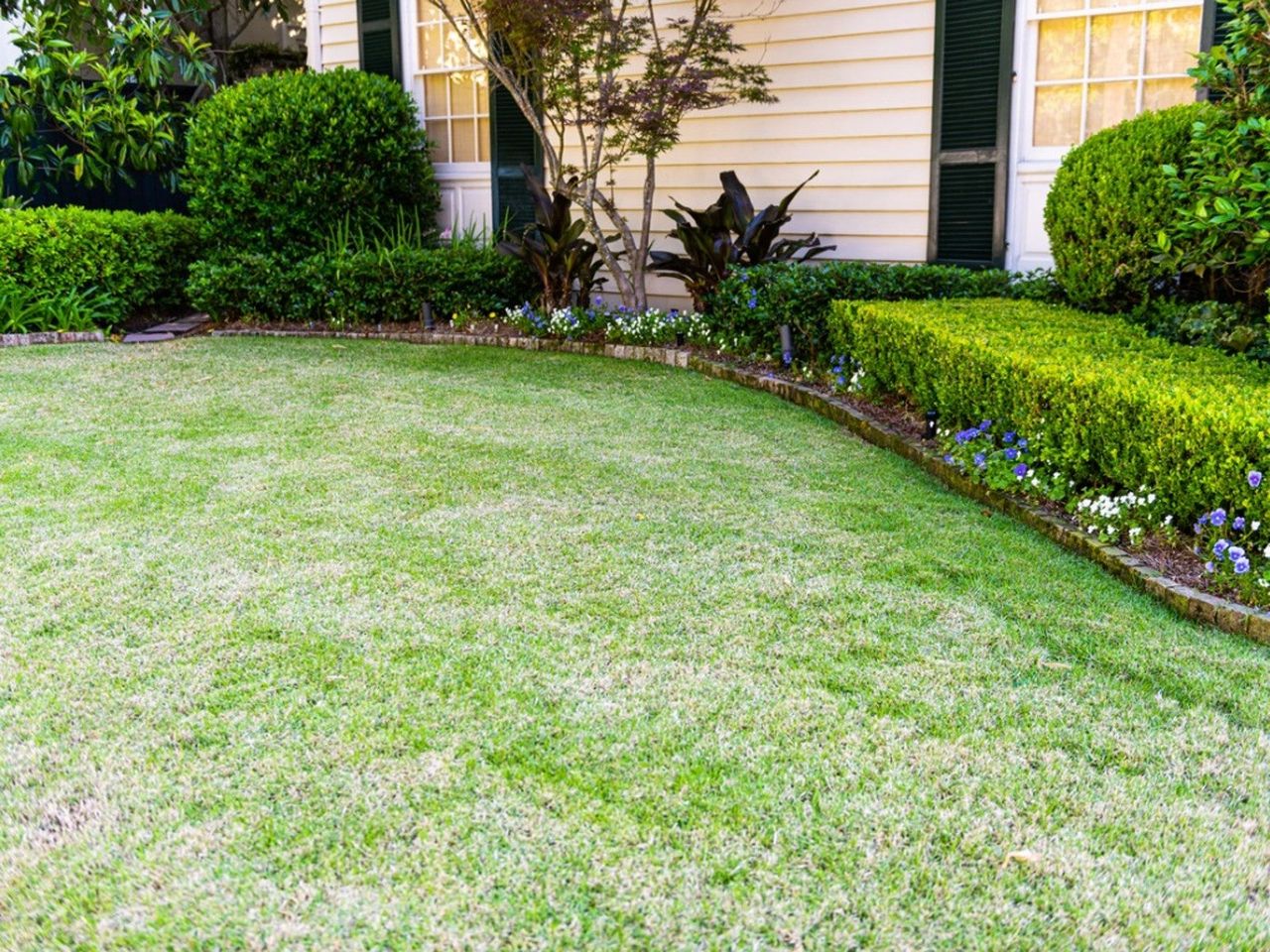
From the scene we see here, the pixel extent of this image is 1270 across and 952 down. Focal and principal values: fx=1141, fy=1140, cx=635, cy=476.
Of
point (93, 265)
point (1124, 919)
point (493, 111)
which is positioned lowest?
point (1124, 919)

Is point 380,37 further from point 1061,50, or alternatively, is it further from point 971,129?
point 1061,50

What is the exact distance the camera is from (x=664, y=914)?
171cm

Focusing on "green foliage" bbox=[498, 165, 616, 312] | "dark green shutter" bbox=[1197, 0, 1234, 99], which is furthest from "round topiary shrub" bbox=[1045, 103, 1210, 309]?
"green foliage" bbox=[498, 165, 616, 312]

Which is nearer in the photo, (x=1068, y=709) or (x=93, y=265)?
(x=1068, y=709)

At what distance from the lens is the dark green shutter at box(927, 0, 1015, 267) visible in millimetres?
6316

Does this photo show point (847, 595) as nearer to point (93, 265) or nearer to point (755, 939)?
point (755, 939)

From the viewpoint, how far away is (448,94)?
29.9 ft

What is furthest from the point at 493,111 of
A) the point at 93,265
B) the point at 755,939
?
the point at 755,939

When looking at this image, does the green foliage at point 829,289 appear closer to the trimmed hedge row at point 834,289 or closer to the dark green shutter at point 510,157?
the trimmed hedge row at point 834,289

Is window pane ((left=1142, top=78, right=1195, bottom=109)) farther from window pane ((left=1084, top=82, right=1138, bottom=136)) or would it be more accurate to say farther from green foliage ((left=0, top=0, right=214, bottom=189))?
green foliage ((left=0, top=0, right=214, bottom=189))

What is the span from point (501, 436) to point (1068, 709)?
296cm

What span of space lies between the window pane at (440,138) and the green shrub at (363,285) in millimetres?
1306

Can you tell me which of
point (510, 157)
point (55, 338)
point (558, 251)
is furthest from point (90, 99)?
point (558, 251)

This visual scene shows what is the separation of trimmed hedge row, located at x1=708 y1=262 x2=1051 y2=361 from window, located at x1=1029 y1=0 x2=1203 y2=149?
0.94 meters
